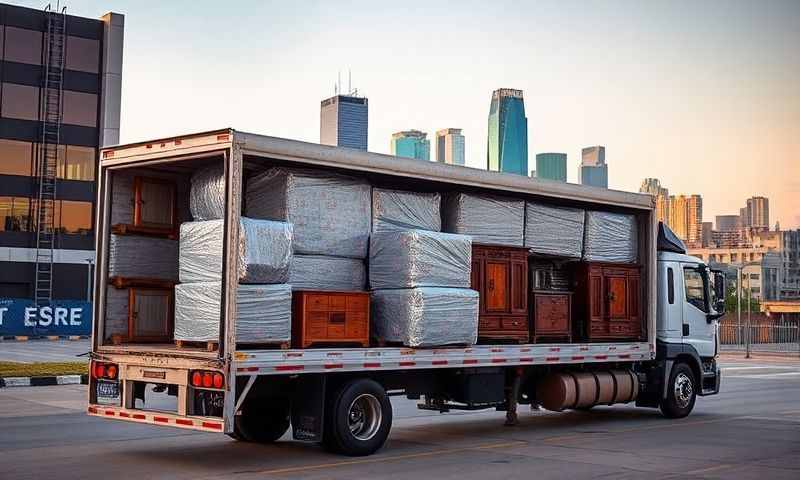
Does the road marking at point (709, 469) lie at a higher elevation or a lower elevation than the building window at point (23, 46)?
lower

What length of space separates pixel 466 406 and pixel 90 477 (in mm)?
5127

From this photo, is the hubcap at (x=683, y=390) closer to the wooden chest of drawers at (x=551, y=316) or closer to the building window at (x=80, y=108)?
the wooden chest of drawers at (x=551, y=316)

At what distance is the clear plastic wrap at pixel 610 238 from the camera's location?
15.8 meters

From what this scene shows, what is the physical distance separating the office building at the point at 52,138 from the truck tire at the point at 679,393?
4941 cm

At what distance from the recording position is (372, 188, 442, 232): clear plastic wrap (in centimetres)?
1281

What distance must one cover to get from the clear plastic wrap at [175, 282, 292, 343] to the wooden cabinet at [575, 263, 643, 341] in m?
5.95

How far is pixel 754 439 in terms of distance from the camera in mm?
14023

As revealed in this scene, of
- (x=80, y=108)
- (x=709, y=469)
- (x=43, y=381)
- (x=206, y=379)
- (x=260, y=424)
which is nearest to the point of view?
(x=206, y=379)

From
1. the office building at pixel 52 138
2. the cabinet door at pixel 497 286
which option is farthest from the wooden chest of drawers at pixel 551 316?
the office building at pixel 52 138

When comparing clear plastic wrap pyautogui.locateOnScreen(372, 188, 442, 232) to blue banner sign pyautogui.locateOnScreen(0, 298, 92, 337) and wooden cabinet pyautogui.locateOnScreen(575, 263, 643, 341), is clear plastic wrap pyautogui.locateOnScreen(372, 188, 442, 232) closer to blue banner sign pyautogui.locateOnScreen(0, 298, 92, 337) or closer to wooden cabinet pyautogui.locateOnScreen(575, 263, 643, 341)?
wooden cabinet pyautogui.locateOnScreen(575, 263, 643, 341)

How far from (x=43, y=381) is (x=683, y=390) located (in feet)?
44.3

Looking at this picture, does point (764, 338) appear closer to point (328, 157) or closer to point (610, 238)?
point (610, 238)

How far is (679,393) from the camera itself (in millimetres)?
16672

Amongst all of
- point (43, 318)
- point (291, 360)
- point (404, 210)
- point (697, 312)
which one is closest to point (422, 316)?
point (404, 210)
